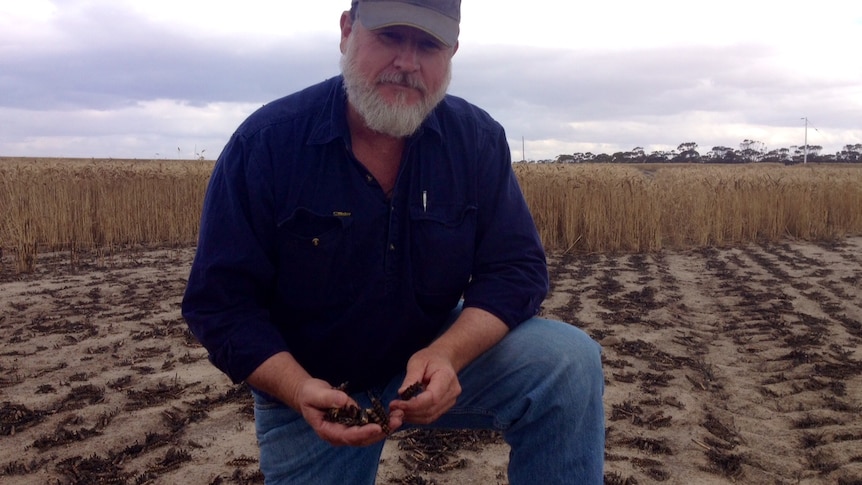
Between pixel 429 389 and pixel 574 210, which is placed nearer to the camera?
pixel 429 389

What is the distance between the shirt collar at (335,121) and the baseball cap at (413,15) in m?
0.23

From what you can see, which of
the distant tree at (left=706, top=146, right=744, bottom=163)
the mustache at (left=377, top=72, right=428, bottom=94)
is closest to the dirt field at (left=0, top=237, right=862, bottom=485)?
the mustache at (left=377, top=72, right=428, bottom=94)

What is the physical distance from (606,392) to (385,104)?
2533 millimetres

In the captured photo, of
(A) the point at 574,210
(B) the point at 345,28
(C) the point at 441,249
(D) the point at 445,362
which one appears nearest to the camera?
(D) the point at 445,362

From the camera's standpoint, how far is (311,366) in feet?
6.79

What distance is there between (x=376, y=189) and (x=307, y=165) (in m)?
0.20

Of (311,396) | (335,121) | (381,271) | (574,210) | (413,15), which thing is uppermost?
(413,15)

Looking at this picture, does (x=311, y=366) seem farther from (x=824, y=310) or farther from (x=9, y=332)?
(x=824, y=310)

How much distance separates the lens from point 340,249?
198 cm

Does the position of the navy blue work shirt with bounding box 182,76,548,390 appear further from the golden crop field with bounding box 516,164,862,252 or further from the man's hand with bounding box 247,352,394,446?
the golden crop field with bounding box 516,164,862,252

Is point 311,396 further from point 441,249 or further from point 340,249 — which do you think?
point 441,249

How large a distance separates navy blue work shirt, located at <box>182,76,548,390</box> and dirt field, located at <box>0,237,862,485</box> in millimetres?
1077

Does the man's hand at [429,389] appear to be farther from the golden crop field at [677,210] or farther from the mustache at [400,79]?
the golden crop field at [677,210]

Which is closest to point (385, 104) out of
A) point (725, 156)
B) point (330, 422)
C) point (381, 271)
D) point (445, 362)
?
point (381, 271)
